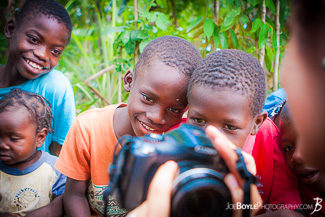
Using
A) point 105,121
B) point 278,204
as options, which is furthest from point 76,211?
point 278,204

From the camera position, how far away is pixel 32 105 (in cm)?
157

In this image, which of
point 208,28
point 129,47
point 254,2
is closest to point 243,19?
point 254,2

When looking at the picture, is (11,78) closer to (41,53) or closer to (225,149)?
(41,53)

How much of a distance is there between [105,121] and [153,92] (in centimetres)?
36

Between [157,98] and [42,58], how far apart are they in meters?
1.00

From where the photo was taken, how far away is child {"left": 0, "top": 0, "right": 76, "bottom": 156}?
1.77m

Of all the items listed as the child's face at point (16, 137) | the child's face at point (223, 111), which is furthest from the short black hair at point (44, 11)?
the child's face at point (223, 111)

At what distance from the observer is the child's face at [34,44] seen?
176 cm

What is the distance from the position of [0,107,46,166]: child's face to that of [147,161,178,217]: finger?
1.02 m

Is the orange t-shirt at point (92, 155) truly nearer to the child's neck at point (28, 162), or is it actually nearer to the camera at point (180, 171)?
the child's neck at point (28, 162)

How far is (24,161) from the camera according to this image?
1.53 meters

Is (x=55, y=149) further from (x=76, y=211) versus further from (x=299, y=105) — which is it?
(x=299, y=105)

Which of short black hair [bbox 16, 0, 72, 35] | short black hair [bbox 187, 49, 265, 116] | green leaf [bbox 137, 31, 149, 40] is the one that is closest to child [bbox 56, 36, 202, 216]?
short black hair [bbox 187, 49, 265, 116]

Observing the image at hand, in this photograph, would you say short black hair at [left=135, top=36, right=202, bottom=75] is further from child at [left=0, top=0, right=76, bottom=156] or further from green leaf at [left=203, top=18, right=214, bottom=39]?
child at [left=0, top=0, right=76, bottom=156]
